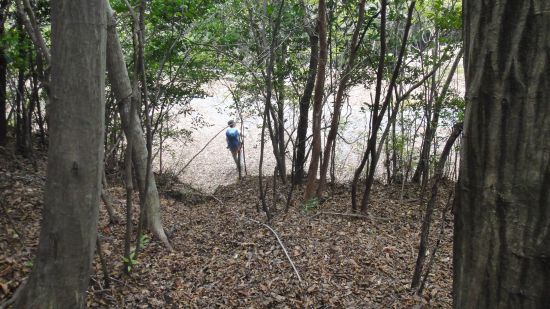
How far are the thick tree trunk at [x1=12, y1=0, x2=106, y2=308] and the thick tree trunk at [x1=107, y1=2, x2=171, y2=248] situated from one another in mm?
1611

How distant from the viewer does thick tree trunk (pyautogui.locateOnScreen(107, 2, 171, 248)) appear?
4493 millimetres

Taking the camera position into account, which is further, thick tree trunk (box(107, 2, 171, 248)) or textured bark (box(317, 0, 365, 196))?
textured bark (box(317, 0, 365, 196))

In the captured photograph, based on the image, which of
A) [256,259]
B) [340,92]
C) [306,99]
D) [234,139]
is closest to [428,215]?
[256,259]

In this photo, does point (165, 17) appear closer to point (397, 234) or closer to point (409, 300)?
point (397, 234)

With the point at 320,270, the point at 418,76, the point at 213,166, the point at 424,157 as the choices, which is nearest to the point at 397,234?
the point at 320,270

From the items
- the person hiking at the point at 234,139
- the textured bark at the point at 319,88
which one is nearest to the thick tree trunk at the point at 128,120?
the textured bark at the point at 319,88

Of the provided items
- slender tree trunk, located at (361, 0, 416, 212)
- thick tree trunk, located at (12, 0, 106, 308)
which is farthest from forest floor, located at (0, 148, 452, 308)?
thick tree trunk, located at (12, 0, 106, 308)

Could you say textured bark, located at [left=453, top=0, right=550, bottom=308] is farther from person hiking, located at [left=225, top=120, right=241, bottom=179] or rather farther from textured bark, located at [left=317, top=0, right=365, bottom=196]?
person hiking, located at [left=225, top=120, right=241, bottom=179]

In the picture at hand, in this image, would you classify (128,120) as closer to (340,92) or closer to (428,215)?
(428,215)

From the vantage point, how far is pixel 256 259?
5.16m

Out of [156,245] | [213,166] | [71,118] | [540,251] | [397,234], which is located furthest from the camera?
[213,166]

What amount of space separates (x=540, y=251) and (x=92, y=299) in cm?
377

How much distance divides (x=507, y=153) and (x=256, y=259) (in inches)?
172

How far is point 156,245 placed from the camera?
5473 mm
